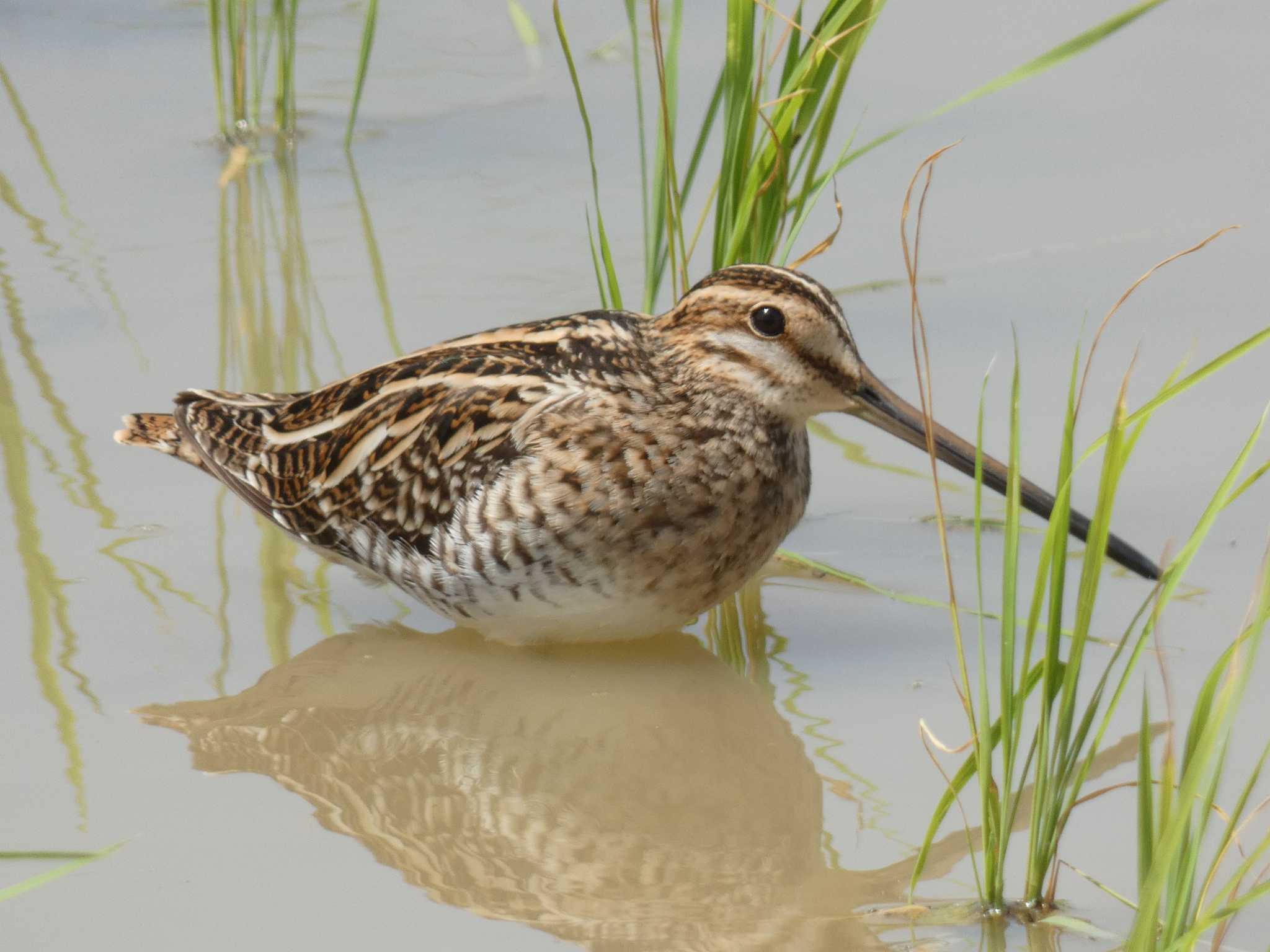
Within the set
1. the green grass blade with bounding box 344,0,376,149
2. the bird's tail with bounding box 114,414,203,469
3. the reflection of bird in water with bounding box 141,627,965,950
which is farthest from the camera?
the green grass blade with bounding box 344,0,376,149

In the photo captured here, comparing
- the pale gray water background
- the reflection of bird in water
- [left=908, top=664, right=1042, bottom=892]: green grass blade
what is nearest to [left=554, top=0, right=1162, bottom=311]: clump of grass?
the pale gray water background

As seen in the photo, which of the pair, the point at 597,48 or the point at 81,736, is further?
the point at 597,48

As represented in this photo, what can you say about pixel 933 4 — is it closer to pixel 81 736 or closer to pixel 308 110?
pixel 308 110

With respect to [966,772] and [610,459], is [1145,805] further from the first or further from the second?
[610,459]

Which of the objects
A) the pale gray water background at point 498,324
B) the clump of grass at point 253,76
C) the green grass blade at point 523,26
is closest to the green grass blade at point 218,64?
the clump of grass at point 253,76

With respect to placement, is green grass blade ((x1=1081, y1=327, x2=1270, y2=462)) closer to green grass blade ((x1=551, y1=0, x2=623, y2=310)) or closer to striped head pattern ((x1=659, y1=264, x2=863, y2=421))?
striped head pattern ((x1=659, y1=264, x2=863, y2=421))

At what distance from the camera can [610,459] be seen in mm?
4547

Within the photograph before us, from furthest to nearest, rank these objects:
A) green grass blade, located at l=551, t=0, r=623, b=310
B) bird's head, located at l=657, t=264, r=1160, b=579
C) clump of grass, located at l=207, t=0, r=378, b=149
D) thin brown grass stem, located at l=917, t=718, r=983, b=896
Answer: clump of grass, located at l=207, t=0, r=378, b=149
green grass blade, located at l=551, t=0, r=623, b=310
bird's head, located at l=657, t=264, r=1160, b=579
thin brown grass stem, located at l=917, t=718, r=983, b=896

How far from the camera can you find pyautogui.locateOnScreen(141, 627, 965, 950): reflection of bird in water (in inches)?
144

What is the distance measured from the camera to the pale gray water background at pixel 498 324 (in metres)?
3.77

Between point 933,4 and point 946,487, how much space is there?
3388 millimetres

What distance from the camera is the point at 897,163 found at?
702cm

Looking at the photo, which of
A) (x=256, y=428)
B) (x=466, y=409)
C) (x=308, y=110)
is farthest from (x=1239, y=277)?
(x=308, y=110)

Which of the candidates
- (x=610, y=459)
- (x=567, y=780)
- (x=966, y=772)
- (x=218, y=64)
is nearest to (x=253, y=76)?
(x=218, y=64)
